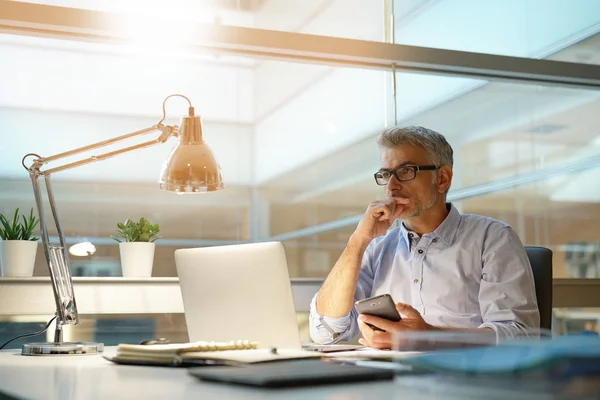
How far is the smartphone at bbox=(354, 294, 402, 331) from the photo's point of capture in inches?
79.1

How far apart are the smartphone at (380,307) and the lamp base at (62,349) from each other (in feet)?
2.73

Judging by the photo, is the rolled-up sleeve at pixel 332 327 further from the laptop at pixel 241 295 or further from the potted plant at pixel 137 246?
the potted plant at pixel 137 246

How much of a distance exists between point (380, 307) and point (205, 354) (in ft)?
2.01

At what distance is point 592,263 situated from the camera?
4.08 m

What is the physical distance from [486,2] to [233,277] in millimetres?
2855

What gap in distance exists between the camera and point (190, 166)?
6.92 ft

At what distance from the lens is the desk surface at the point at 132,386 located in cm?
110

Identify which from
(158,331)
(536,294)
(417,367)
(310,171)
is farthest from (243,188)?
(417,367)

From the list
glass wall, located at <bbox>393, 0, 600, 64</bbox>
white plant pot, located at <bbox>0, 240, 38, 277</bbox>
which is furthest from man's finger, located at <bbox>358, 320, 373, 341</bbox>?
glass wall, located at <bbox>393, 0, 600, 64</bbox>

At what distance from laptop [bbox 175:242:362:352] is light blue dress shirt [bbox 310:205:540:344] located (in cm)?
58

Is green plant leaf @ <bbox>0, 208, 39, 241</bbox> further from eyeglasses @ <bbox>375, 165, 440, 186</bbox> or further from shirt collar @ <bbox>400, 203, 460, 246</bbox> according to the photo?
shirt collar @ <bbox>400, 203, 460, 246</bbox>

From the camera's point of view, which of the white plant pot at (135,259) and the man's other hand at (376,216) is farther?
the white plant pot at (135,259)

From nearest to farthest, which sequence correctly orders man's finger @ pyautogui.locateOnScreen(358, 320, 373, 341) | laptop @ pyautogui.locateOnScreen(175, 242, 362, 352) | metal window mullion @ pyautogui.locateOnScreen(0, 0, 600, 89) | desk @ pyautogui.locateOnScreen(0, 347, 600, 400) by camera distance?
desk @ pyautogui.locateOnScreen(0, 347, 600, 400), laptop @ pyautogui.locateOnScreen(175, 242, 362, 352), man's finger @ pyautogui.locateOnScreen(358, 320, 373, 341), metal window mullion @ pyautogui.locateOnScreen(0, 0, 600, 89)

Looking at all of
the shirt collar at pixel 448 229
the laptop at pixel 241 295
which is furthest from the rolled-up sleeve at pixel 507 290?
the laptop at pixel 241 295
